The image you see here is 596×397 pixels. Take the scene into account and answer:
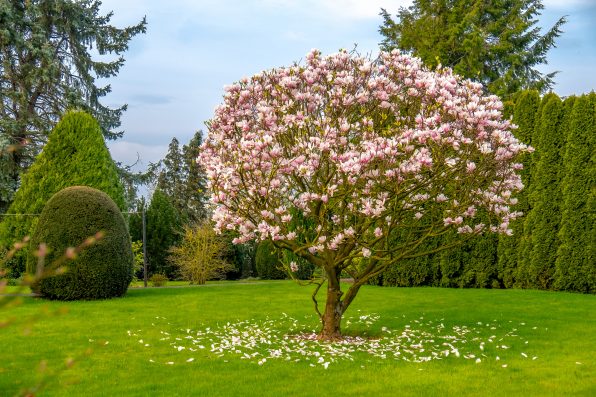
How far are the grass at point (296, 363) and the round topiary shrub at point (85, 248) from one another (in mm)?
515

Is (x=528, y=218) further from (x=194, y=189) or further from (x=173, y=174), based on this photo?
(x=173, y=174)

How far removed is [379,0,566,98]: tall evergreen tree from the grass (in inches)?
680

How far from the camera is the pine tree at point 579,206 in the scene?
15.2 m

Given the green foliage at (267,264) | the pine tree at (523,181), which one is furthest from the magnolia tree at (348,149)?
the green foliage at (267,264)

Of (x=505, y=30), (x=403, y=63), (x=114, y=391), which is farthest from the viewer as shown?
(x=505, y=30)

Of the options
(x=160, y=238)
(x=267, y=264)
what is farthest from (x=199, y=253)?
(x=160, y=238)

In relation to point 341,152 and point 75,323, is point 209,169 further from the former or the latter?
point 75,323

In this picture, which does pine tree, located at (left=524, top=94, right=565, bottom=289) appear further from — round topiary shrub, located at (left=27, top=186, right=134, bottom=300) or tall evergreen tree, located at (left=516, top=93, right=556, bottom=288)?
round topiary shrub, located at (left=27, top=186, right=134, bottom=300)

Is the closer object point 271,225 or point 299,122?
point 299,122

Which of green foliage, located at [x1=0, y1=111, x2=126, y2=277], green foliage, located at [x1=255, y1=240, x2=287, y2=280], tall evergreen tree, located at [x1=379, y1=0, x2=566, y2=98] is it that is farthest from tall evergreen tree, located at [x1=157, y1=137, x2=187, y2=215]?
green foliage, located at [x1=0, y1=111, x2=126, y2=277]

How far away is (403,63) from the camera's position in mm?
8984

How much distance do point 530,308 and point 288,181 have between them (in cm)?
648

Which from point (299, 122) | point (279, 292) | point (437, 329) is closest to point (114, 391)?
point (299, 122)

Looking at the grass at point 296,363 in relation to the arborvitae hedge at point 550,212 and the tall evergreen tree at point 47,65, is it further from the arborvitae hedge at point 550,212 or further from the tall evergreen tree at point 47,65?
the tall evergreen tree at point 47,65
